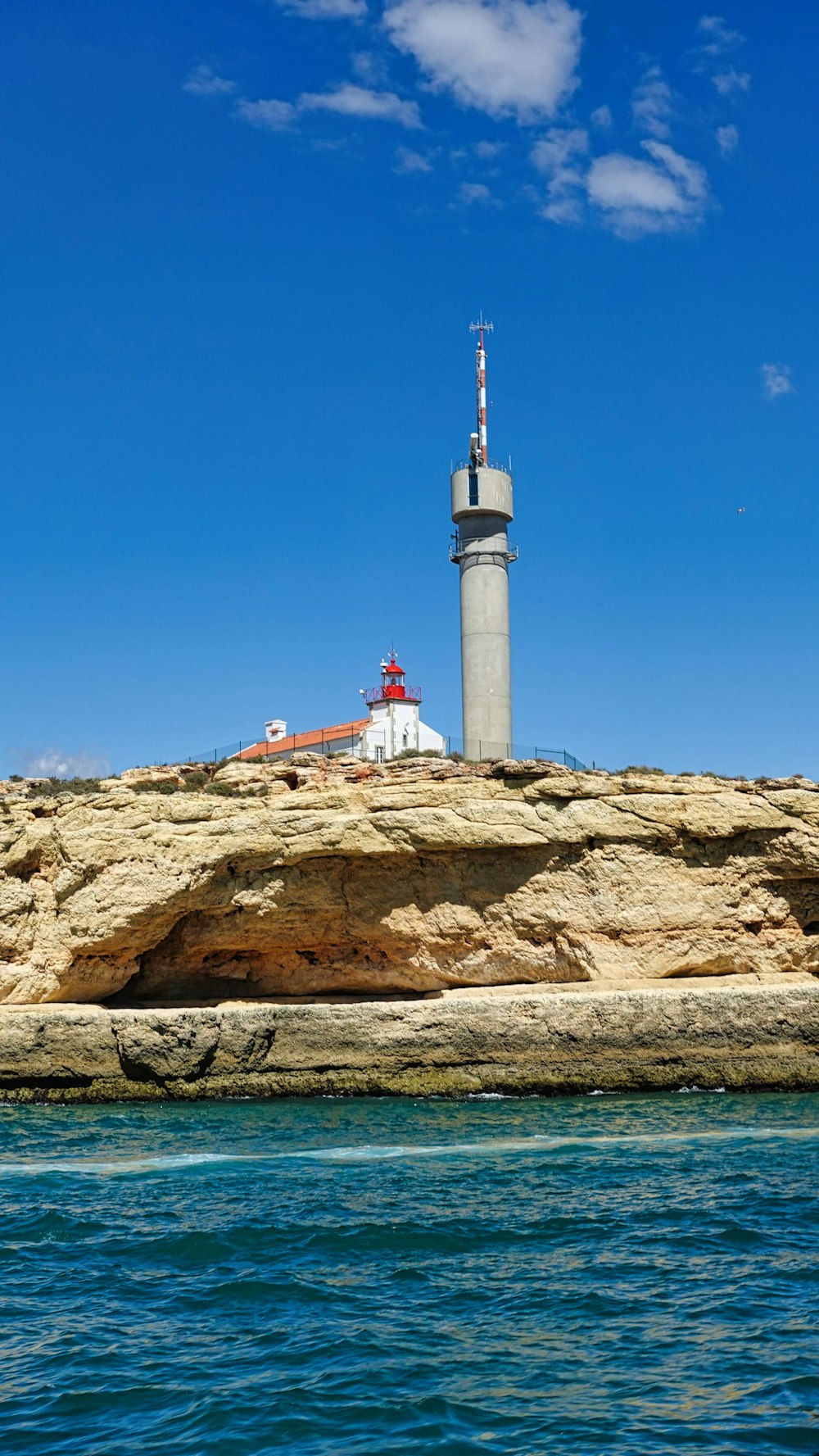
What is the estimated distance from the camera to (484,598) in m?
32.0

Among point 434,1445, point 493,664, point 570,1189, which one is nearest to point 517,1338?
point 434,1445

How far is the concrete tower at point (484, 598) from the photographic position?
31.5 metres

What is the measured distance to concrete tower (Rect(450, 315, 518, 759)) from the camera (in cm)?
3153

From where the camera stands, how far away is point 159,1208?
39.1 ft

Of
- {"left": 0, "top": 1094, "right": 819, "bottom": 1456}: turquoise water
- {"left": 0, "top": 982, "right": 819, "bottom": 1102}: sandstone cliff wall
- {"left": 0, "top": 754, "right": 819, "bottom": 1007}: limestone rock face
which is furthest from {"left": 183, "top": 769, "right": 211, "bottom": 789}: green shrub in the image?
{"left": 0, "top": 1094, "right": 819, "bottom": 1456}: turquoise water

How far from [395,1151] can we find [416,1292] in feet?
18.4

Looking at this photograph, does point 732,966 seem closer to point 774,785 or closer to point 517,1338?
point 774,785

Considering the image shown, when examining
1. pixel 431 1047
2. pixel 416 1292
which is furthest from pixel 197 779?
pixel 416 1292

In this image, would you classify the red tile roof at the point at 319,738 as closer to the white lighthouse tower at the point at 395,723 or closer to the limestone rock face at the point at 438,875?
the white lighthouse tower at the point at 395,723

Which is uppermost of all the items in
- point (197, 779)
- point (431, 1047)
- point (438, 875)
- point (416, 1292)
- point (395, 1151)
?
point (197, 779)

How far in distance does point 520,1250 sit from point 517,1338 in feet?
7.33

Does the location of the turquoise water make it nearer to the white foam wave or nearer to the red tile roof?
the white foam wave

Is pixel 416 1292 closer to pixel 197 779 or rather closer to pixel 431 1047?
pixel 431 1047

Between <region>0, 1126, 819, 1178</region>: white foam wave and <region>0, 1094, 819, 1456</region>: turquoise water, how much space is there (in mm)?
57
